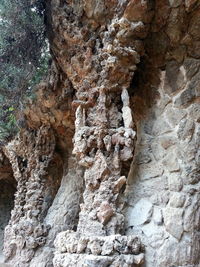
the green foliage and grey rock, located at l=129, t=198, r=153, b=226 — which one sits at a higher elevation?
the green foliage

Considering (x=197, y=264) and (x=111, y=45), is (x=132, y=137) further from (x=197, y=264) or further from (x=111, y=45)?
(x=197, y=264)

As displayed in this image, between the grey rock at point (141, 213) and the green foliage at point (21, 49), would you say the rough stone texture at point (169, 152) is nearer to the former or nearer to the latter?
the grey rock at point (141, 213)

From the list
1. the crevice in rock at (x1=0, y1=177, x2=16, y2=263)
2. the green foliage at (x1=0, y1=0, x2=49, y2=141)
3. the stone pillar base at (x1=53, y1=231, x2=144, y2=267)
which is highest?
the green foliage at (x1=0, y1=0, x2=49, y2=141)

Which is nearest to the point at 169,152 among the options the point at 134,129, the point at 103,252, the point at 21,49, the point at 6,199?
the point at 134,129

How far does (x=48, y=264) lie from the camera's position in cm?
362

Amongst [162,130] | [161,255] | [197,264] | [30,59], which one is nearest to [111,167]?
[162,130]

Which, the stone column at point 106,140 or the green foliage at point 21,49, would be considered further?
the green foliage at point 21,49

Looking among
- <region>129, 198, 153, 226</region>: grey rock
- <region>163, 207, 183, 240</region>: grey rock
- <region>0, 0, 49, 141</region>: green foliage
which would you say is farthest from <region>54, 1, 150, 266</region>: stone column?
<region>0, 0, 49, 141</region>: green foliage

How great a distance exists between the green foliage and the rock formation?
1.49ft

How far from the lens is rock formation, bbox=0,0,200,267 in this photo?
2.02 meters

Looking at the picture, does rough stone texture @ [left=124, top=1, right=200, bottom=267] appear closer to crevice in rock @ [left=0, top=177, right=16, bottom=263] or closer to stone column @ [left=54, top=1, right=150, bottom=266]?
stone column @ [left=54, top=1, right=150, bottom=266]

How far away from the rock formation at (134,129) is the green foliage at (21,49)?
1.49 ft

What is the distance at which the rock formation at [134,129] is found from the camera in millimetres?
2018

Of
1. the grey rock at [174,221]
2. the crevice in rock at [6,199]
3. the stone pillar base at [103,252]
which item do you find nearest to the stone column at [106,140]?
the stone pillar base at [103,252]
